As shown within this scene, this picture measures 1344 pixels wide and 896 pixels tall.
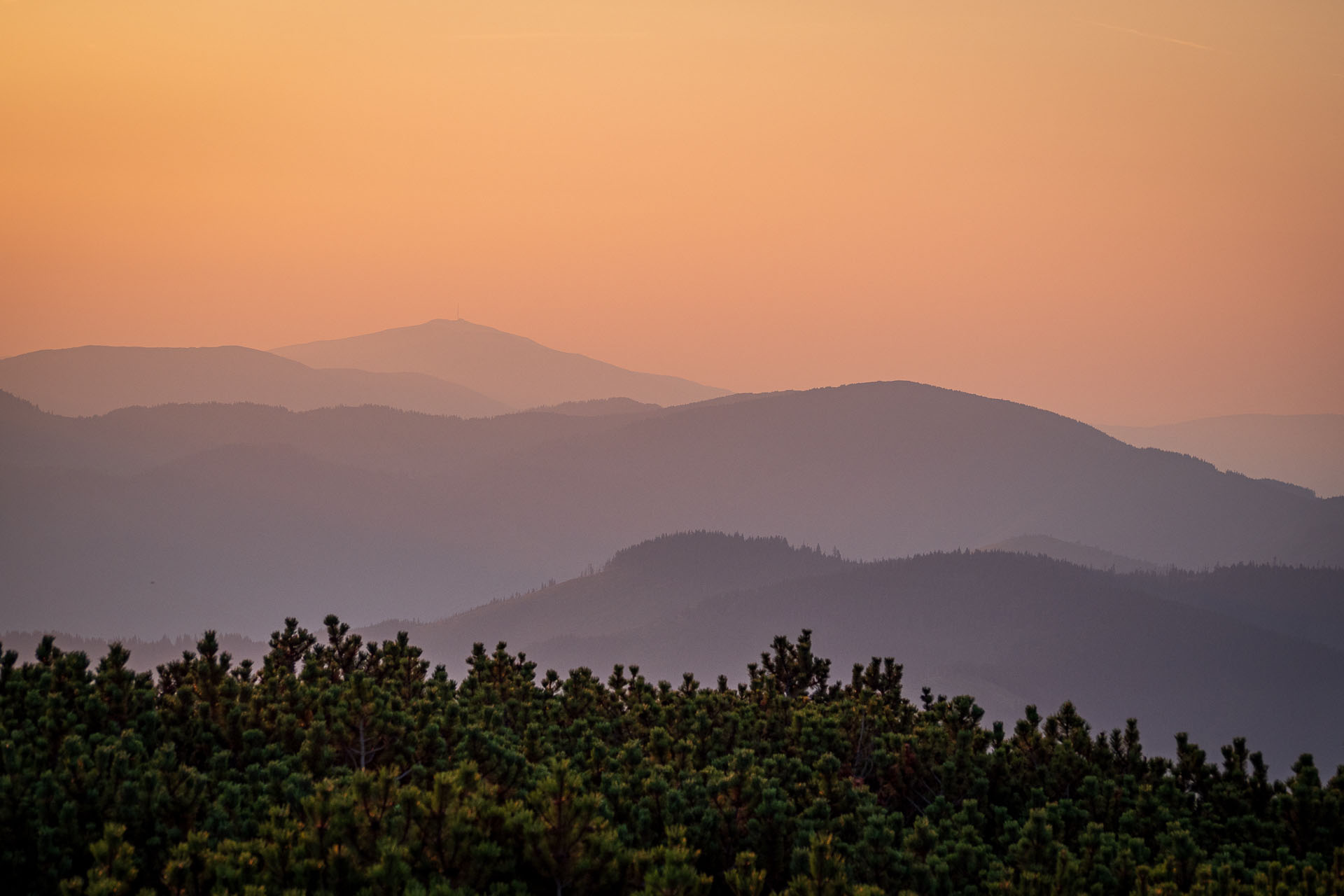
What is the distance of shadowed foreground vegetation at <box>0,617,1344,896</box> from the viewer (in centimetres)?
1264

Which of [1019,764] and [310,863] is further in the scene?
[1019,764]

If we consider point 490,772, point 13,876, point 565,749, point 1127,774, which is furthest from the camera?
point 565,749

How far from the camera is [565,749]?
19688 millimetres

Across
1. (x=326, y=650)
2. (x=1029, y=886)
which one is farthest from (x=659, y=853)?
(x=326, y=650)

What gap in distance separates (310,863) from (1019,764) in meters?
13.4

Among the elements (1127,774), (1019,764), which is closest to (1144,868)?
(1127,774)

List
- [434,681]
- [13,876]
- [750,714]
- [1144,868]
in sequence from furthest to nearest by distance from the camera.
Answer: [434,681], [750,714], [1144,868], [13,876]

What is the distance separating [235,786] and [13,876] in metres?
2.67

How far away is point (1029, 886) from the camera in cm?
1332

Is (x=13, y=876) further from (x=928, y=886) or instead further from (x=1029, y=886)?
(x=1029, y=886)

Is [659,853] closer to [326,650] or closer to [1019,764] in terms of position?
[1019,764]

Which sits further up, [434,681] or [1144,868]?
[434,681]

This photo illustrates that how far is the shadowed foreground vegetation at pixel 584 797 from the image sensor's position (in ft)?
41.5

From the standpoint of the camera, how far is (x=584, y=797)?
13453mm
